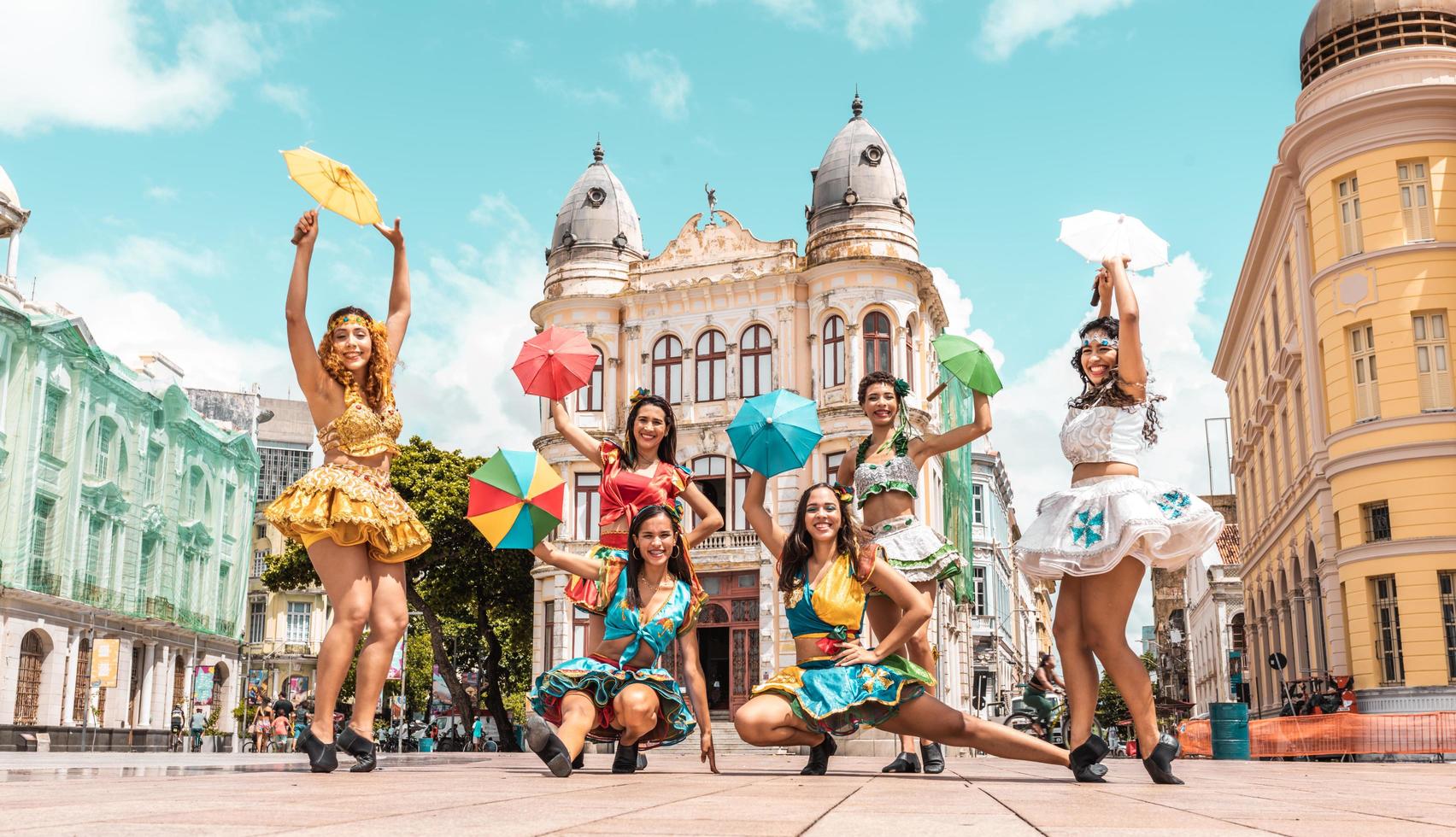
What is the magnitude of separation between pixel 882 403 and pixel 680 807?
4400mm

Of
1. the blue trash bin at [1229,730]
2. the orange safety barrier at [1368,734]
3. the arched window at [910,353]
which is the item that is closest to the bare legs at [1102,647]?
the blue trash bin at [1229,730]

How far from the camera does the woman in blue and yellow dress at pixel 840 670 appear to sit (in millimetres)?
6395

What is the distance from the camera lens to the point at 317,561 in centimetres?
626

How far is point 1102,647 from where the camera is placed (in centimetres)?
626

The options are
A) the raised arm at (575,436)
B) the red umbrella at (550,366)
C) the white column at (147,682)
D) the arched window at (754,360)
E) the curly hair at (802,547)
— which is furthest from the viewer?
the white column at (147,682)

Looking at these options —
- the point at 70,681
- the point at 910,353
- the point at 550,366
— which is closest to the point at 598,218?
the point at 910,353

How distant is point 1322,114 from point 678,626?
22.9 metres

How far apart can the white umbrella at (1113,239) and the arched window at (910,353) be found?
85.0 feet

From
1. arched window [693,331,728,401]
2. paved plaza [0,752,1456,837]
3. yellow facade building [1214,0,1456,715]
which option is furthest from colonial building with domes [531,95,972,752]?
paved plaza [0,752,1456,837]

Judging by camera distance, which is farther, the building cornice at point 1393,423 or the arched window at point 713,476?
the arched window at point 713,476

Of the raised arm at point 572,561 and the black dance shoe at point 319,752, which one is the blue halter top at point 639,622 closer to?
the raised arm at point 572,561

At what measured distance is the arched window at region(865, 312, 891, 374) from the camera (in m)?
32.4

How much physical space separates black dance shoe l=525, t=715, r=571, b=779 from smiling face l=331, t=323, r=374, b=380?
198 cm

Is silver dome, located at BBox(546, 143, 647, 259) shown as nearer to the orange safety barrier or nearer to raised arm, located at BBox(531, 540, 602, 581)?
the orange safety barrier
